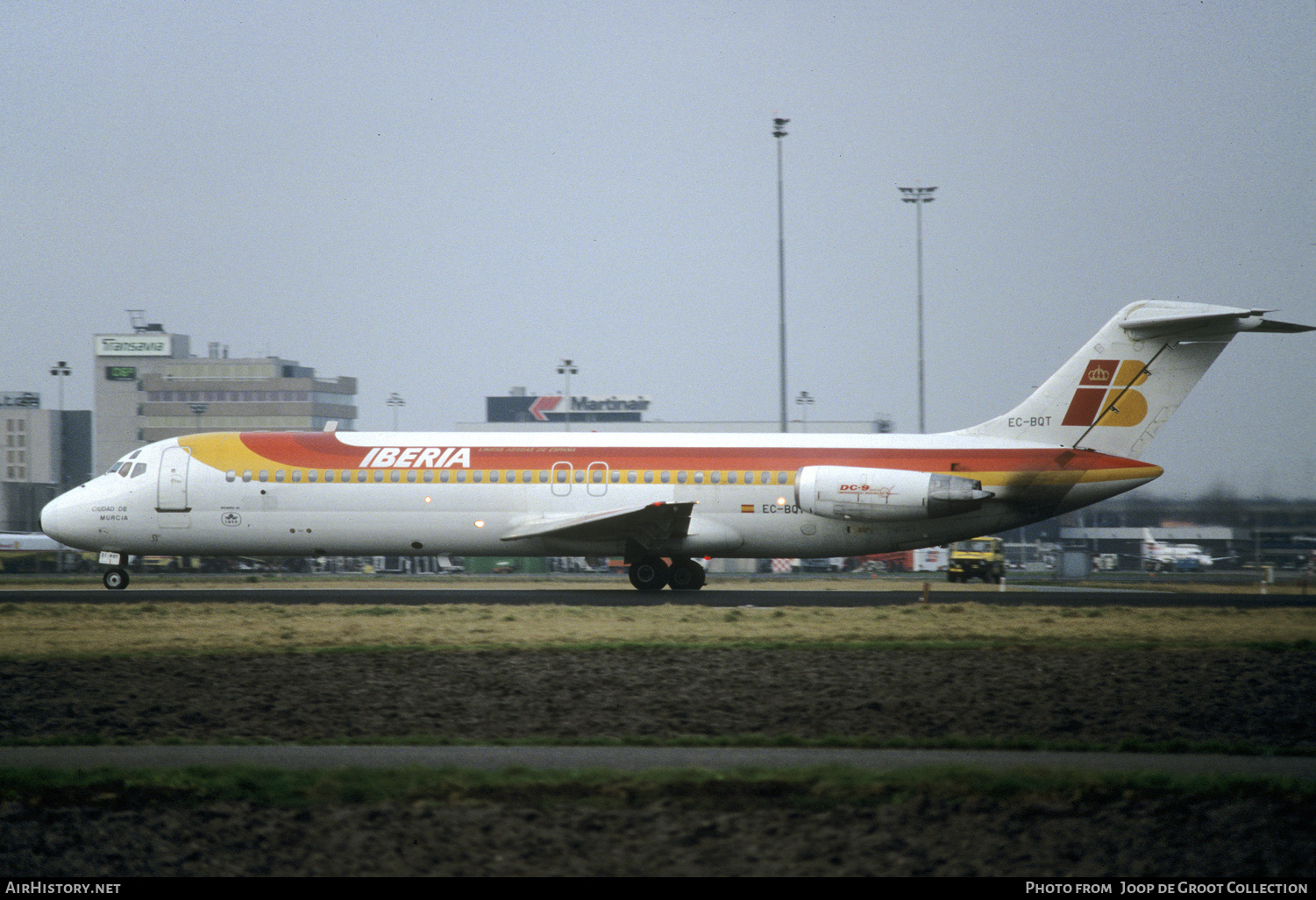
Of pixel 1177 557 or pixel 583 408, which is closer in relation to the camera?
pixel 1177 557

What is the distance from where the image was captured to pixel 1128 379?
25938 mm

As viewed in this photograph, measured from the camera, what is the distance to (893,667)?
14727 mm

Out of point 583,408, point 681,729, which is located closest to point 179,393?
Answer: point 583,408

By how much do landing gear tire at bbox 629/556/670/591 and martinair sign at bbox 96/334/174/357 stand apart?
102 m

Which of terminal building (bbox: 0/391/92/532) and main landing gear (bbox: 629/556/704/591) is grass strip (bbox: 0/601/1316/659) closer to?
main landing gear (bbox: 629/556/704/591)

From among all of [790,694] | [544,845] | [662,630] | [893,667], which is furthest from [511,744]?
[662,630]

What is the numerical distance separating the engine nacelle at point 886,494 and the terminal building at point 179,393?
301 ft

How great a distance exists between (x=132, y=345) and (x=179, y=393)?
7.13 meters

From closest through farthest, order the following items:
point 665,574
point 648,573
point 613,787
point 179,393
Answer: point 613,787 → point 648,573 → point 665,574 → point 179,393

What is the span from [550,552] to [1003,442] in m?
11.0

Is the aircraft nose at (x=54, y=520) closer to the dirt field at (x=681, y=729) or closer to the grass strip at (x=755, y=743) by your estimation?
the dirt field at (x=681, y=729)

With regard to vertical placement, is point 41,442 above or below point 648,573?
above

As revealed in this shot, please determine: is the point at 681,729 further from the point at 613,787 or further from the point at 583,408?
the point at 583,408

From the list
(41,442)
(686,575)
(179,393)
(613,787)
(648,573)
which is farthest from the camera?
(179,393)
